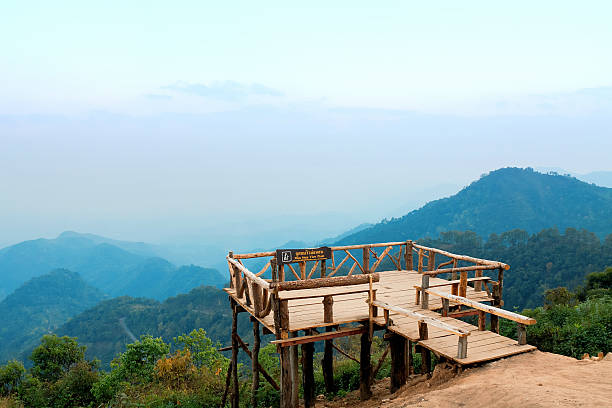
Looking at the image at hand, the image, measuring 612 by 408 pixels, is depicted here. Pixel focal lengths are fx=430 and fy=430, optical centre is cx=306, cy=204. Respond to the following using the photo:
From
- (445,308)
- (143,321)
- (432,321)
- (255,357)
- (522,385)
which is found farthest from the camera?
(143,321)

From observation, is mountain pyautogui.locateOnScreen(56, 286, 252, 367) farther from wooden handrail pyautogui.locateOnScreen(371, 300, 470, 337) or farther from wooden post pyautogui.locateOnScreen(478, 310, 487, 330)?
wooden post pyautogui.locateOnScreen(478, 310, 487, 330)

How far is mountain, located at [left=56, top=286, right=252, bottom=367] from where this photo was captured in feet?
259

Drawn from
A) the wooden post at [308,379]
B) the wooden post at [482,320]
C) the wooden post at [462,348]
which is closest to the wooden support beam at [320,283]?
the wooden post at [462,348]

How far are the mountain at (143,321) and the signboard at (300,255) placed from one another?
217ft

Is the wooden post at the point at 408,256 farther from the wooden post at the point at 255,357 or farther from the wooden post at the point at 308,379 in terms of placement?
the wooden post at the point at 255,357

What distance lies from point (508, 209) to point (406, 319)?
138 m

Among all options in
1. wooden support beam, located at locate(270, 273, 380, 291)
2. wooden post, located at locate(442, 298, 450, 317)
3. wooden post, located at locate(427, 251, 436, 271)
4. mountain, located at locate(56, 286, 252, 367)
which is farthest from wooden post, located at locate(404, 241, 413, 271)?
mountain, located at locate(56, 286, 252, 367)

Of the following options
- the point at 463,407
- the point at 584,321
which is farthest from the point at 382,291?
the point at 584,321

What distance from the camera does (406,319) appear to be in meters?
8.61

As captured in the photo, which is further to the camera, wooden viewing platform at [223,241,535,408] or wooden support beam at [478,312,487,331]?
wooden support beam at [478,312,487,331]

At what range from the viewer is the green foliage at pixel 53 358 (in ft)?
72.0

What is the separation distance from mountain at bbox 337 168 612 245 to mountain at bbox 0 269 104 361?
8821cm

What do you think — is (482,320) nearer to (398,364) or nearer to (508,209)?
(398,364)

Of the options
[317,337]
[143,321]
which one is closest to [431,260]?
[317,337]
